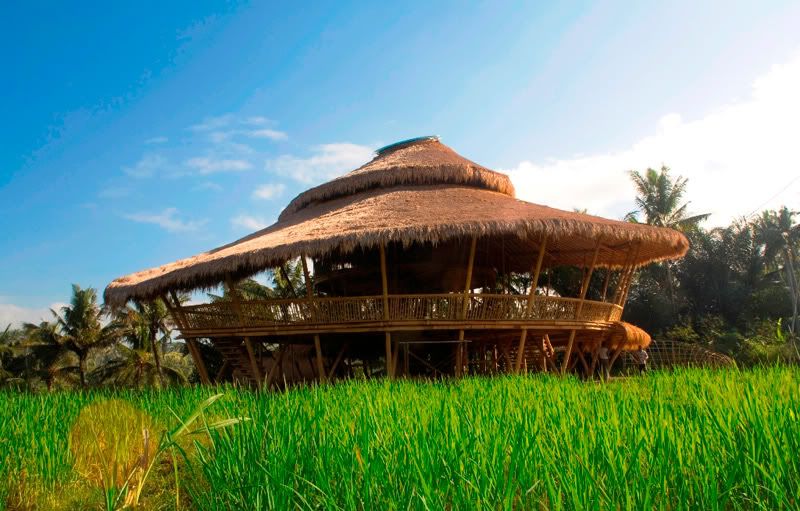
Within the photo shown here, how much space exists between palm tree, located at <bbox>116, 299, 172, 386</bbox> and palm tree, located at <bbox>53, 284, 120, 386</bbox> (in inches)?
29.4

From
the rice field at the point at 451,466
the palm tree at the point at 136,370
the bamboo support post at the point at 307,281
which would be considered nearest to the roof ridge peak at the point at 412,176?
the bamboo support post at the point at 307,281

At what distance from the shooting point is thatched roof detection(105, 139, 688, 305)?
9.92 metres

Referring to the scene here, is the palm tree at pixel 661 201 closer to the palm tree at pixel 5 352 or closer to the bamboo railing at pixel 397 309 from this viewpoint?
the bamboo railing at pixel 397 309

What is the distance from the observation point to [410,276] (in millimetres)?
13219

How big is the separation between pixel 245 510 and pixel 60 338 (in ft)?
96.8

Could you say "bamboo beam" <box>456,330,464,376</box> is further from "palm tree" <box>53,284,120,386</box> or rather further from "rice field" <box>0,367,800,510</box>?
"palm tree" <box>53,284,120,386</box>

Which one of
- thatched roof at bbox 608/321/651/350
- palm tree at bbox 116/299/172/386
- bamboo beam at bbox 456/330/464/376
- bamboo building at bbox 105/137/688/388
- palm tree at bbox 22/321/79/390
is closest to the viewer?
bamboo building at bbox 105/137/688/388

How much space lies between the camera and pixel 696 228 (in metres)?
26.9

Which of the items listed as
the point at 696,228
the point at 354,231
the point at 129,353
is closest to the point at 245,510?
the point at 354,231

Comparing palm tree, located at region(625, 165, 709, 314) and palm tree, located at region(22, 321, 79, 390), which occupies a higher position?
palm tree, located at region(625, 165, 709, 314)

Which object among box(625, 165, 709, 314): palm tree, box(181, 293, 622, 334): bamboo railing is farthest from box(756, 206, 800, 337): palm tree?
box(181, 293, 622, 334): bamboo railing

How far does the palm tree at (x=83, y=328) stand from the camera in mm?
26969

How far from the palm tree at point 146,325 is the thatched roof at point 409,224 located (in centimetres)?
1206

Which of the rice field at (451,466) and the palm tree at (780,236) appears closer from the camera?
the rice field at (451,466)
